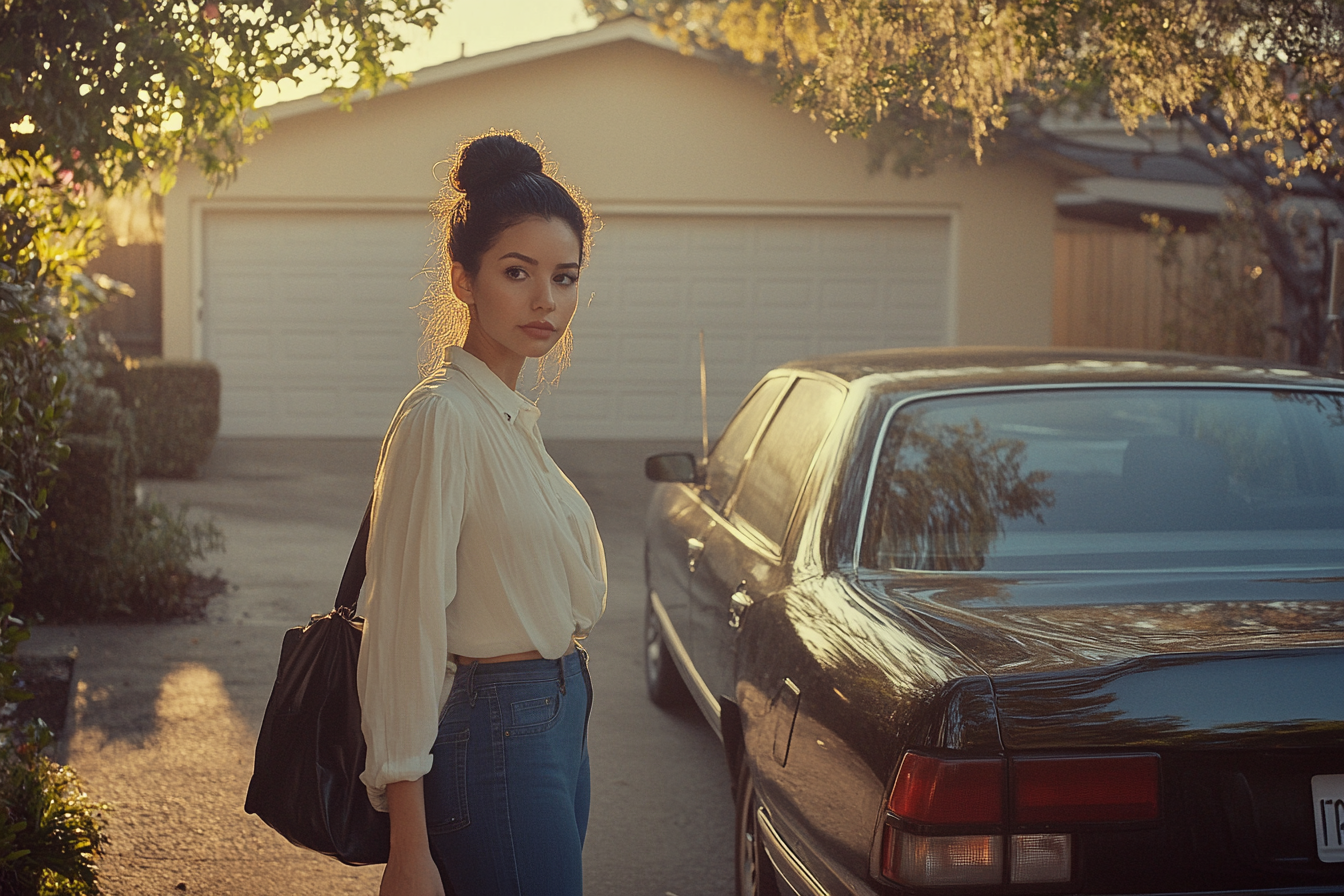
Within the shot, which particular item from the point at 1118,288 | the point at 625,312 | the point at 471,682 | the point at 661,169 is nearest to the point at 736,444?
the point at 471,682

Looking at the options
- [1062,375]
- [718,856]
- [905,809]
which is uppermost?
[1062,375]

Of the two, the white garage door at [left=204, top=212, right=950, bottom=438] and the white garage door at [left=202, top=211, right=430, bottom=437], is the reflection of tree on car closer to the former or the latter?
the white garage door at [left=204, top=212, right=950, bottom=438]

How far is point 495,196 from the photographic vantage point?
2221 mm

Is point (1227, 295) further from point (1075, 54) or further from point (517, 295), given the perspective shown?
point (517, 295)

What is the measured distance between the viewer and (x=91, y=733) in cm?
531

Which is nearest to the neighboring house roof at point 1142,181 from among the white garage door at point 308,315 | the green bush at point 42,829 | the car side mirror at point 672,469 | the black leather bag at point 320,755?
the white garage door at point 308,315

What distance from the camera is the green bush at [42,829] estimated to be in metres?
3.48

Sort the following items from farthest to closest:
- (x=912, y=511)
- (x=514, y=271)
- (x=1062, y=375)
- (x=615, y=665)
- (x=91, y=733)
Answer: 1. (x=615, y=665)
2. (x=91, y=733)
3. (x=1062, y=375)
4. (x=912, y=511)
5. (x=514, y=271)

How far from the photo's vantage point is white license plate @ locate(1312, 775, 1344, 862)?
228 cm

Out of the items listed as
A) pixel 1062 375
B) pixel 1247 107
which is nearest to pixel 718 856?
pixel 1062 375

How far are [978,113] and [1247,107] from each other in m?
1.30

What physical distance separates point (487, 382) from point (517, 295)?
161 mm

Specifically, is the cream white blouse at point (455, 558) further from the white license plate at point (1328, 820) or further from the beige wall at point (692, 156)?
the beige wall at point (692, 156)

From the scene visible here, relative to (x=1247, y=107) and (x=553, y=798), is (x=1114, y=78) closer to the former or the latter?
(x=1247, y=107)
